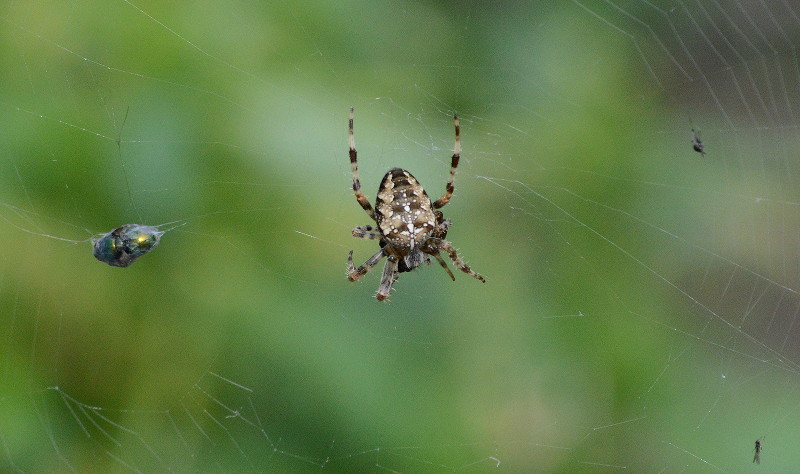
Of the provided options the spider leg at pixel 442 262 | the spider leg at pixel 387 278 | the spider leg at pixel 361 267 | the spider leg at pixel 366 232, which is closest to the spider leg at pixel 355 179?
the spider leg at pixel 366 232

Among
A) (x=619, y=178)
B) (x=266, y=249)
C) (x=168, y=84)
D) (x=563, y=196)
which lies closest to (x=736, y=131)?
(x=619, y=178)

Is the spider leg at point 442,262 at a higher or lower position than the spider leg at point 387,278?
higher

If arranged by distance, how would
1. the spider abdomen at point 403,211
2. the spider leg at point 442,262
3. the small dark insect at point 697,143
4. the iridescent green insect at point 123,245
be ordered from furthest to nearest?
the small dark insect at point 697,143, the spider leg at point 442,262, the spider abdomen at point 403,211, the iridescent green insect at point 123,245

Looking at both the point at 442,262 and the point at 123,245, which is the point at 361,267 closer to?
the point at 442,262

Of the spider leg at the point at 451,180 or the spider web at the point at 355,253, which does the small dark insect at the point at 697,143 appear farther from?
the spider leg at the point at 451,180

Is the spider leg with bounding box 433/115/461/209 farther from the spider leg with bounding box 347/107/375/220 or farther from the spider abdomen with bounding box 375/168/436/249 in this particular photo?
the spider leg with bounding box 347/107/375/220

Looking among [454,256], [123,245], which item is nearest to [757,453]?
[454,256]

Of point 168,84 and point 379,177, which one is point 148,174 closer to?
point 168,84
